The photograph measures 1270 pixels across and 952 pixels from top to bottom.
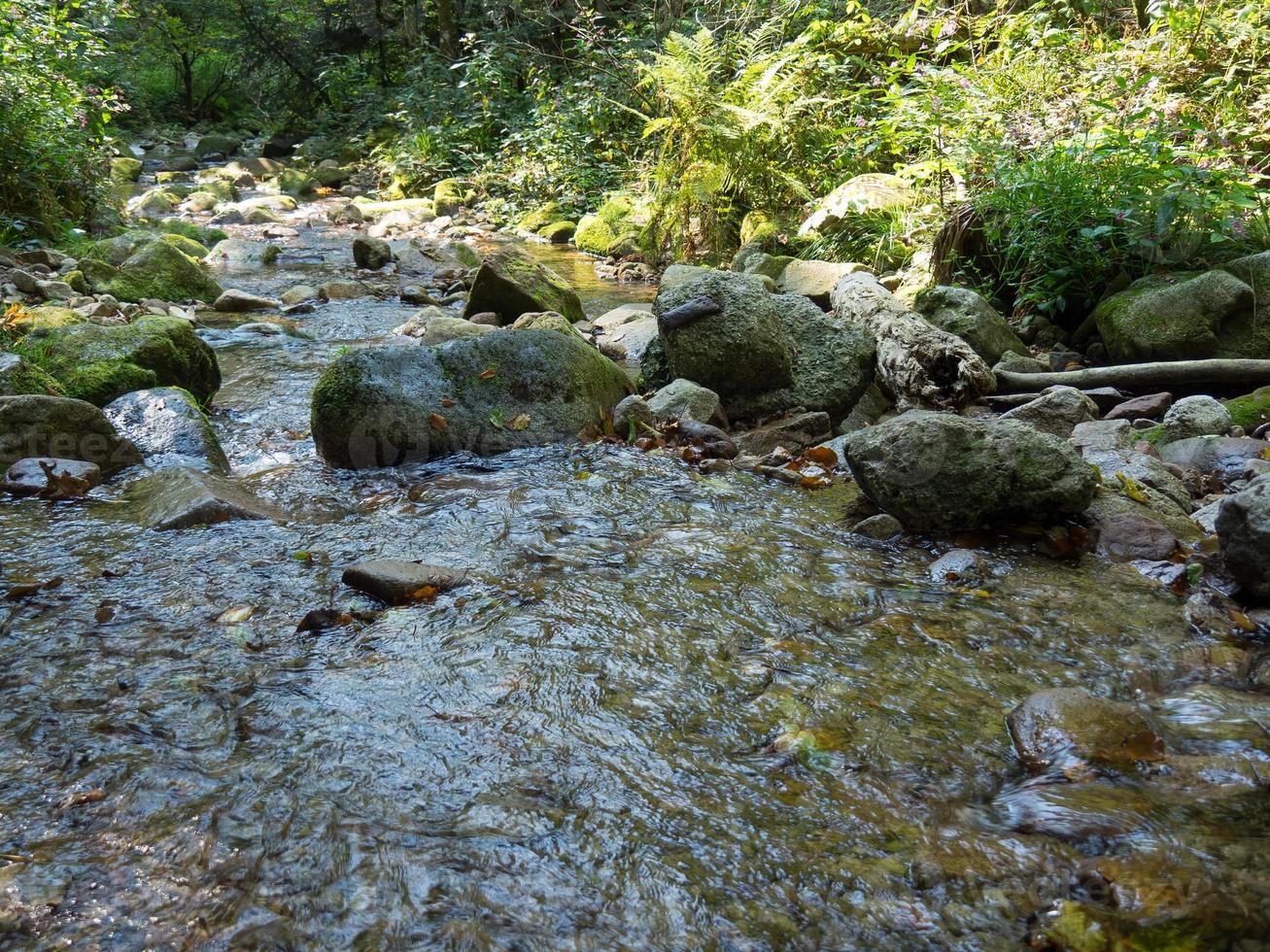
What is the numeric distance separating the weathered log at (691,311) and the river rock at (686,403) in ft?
1.28

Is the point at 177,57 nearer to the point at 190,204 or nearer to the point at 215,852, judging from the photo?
the point at 190,204

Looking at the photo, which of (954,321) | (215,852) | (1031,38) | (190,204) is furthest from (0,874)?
(190,204)

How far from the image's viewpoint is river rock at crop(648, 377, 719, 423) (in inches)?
204

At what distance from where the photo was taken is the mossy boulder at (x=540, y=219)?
14250mm

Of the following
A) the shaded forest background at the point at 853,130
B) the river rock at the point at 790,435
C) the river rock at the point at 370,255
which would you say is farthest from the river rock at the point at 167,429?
the river rock at the point at 370,255

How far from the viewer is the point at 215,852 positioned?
1956mm

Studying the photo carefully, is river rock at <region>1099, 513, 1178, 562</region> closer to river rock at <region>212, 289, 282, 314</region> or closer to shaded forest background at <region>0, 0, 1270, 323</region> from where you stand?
shaded forest background at <region>0, 0, 1270, 323</region>

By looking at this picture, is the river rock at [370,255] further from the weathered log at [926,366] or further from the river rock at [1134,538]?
the river rock at [1134,538]

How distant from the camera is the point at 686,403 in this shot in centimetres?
521

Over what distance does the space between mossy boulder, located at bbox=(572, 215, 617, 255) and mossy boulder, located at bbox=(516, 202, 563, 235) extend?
50.9 inches

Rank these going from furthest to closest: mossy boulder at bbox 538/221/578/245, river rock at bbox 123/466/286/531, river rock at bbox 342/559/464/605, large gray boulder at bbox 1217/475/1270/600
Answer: mossy boulder at bbox 538/221/578/245 < river rock at bbox 123/466/286/531 < river rock at bbox 342/559/464/605 < large gray boulder at bbox 1217/475/1270/600

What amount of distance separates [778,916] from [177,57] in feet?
96.6

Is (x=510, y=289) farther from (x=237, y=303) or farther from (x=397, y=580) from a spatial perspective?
(x=397, y=580)

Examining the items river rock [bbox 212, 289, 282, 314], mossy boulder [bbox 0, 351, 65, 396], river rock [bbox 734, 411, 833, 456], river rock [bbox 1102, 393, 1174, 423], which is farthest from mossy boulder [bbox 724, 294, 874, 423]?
river rock [bbox 212, 289, 282, 314]
